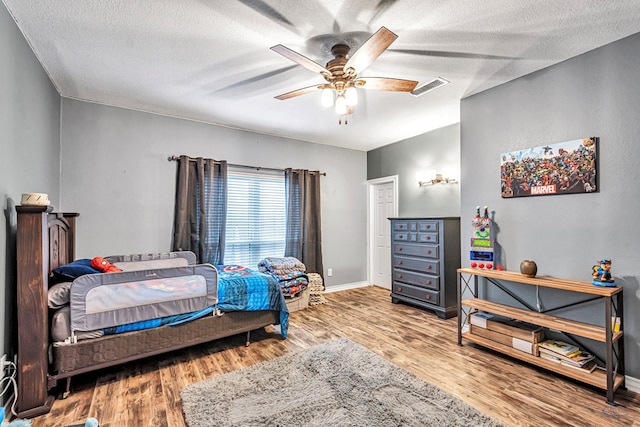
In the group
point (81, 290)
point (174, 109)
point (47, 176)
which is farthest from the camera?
point (174, 109)

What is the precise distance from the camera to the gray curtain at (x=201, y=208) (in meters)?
3.75

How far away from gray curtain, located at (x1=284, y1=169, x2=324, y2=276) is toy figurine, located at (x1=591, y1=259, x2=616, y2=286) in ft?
11.2

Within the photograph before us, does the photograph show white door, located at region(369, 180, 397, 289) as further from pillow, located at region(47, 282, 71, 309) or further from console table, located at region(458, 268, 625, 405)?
pillow, located at region(47, 282, 71, 309)

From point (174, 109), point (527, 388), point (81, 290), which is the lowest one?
point (527, 388)

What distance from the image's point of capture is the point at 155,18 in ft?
6.46

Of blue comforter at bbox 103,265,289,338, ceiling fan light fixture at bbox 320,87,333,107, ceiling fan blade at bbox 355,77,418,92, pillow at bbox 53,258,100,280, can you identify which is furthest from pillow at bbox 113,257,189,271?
ceiling fan blade at bbox 355,77,418,92

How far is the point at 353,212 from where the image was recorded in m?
5.56

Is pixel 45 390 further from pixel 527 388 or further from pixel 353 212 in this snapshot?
pixel 353 212

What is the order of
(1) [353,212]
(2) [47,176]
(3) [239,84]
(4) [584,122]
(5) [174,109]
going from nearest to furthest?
(4) [584,122]
(2) [47,176]
(3) [239,84]
(5) [174,109]
(1) [353,212]

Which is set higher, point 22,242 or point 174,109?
point 174,109

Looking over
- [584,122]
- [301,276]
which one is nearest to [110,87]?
[301,276]

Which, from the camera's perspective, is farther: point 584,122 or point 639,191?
point 584,122

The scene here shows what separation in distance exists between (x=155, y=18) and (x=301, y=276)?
3250mm

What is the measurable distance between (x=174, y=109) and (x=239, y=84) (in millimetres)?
1162
